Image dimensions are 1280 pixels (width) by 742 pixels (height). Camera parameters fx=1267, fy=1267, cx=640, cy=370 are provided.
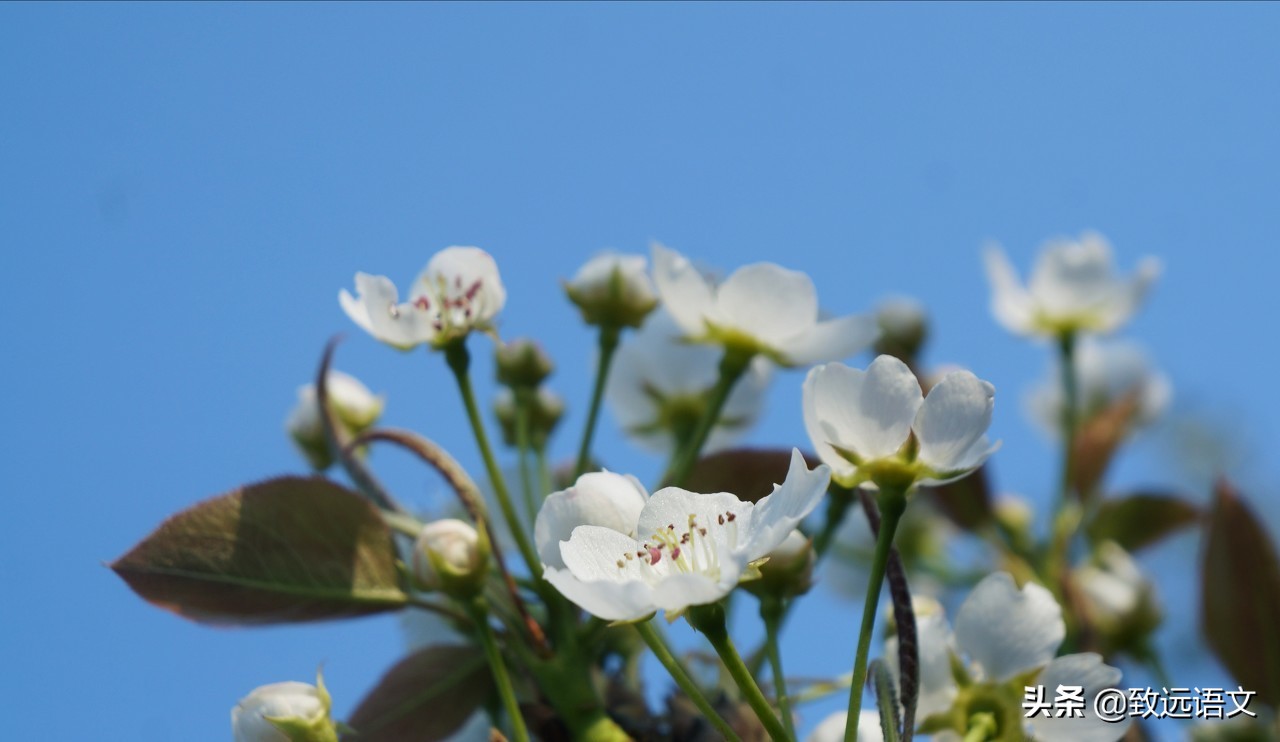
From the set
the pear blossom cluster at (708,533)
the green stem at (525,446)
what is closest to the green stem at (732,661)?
the pear blossom cluster at (708,533)

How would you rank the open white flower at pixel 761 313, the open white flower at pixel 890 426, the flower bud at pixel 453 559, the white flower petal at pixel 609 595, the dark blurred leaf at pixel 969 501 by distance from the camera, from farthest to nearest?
the dark blurred leaf at pixel 969 501
the open white flower at pixel 761 313
the flower bud at pixel 453 559
the open white flower at pixel 890 426
the white flower petal at pixel 609 595

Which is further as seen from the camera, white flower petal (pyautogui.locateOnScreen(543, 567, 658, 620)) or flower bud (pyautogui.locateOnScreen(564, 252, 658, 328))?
flower bud (pyautogui.locateOnScreen(564, 252, 658, 328))

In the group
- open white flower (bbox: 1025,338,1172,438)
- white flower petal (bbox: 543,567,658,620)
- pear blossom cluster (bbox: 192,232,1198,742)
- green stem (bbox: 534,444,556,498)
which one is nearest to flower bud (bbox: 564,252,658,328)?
pear blossom cluster (bbox: 192,232,1198,742)

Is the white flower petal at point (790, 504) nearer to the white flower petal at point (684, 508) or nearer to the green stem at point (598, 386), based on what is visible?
the white flower petal at point (684, 508)


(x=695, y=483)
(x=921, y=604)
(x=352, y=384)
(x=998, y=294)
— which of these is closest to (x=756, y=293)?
(x=695, y=483)

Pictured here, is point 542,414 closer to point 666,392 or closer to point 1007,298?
point 666,392

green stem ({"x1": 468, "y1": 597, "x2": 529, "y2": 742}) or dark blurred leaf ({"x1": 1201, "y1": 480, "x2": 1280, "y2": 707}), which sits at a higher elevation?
green stem ({"x1": 468, "y1": 597, "x2": 529, "y2": 742})

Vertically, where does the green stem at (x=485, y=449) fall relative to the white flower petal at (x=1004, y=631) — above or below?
above

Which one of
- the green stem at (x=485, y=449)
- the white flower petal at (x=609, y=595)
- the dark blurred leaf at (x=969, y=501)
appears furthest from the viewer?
the dark blurred leaf at (x=969, y=501)

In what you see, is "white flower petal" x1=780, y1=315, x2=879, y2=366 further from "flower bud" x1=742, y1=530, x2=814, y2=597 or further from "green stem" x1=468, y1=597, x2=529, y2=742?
"green stem" x1=468, y1=597, x2=529, y2=742
